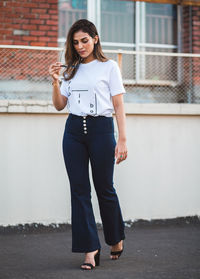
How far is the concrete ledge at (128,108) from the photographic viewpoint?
18.7ft

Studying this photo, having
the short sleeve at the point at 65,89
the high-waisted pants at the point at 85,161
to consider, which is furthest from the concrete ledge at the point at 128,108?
the high-waisted pants at the point at 85,161

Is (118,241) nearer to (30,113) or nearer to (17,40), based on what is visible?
(30,113)

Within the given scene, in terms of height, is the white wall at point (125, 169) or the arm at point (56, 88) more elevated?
the arm at point (56, 88)

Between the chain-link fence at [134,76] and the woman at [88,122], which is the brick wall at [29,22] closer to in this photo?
the chain-link fence at [134,76]

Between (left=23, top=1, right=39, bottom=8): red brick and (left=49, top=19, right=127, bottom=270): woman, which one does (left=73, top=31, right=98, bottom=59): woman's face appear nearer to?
(left=49, top=19, right=127, bottom=270): woman

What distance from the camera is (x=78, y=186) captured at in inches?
150

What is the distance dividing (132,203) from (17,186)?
1.44m

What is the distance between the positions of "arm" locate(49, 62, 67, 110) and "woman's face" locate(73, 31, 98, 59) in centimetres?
22

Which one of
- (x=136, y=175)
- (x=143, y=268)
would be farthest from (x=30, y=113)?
(x=143, y=268)

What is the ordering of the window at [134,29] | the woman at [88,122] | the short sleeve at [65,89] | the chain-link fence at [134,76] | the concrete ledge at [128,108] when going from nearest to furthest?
the woman at [88,122], the short sleeve at [65,89], the concrete ledge at [128,108], the chain-link fence at [134,76], the window at [134,29]

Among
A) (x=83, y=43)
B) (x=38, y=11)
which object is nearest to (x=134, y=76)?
(x=38, y=11)

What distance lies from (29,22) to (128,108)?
2177 mm

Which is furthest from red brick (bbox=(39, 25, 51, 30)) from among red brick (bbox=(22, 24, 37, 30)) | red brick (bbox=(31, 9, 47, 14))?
red brick (bbox=(31, 9, 47, 14))

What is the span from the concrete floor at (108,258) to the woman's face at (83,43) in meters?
1.66
